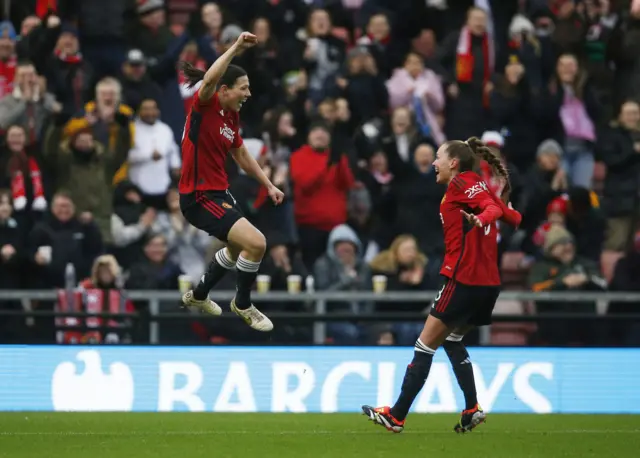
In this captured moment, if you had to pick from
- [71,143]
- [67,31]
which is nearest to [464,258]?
[71,143]

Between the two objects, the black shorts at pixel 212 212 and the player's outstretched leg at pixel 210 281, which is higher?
the black shorts at pixel 212 212

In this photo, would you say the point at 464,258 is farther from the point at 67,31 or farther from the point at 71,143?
the point at 67,31

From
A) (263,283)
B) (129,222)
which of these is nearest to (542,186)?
(263,283)

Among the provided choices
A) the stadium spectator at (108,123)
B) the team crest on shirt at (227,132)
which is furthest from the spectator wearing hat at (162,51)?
the team crest on shirt at (227,132)

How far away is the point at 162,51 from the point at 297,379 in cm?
507

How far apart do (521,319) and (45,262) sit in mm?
5047

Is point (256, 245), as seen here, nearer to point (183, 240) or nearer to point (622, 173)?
point (183, 240)

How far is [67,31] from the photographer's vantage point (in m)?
17.5

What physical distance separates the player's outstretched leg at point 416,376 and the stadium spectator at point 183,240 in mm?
5064

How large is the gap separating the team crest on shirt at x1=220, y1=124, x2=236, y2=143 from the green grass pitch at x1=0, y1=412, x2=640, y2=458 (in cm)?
235

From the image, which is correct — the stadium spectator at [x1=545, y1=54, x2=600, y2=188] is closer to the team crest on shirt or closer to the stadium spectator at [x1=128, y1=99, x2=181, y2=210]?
the stadium spectator at [x1=128, y1=99, x2=181, y2=210]

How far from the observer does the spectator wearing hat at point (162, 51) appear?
57.4 ft

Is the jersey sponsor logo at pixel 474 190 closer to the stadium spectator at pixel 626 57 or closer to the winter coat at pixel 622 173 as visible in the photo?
the winter coat at pixel 622 173

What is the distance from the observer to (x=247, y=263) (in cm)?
1177
